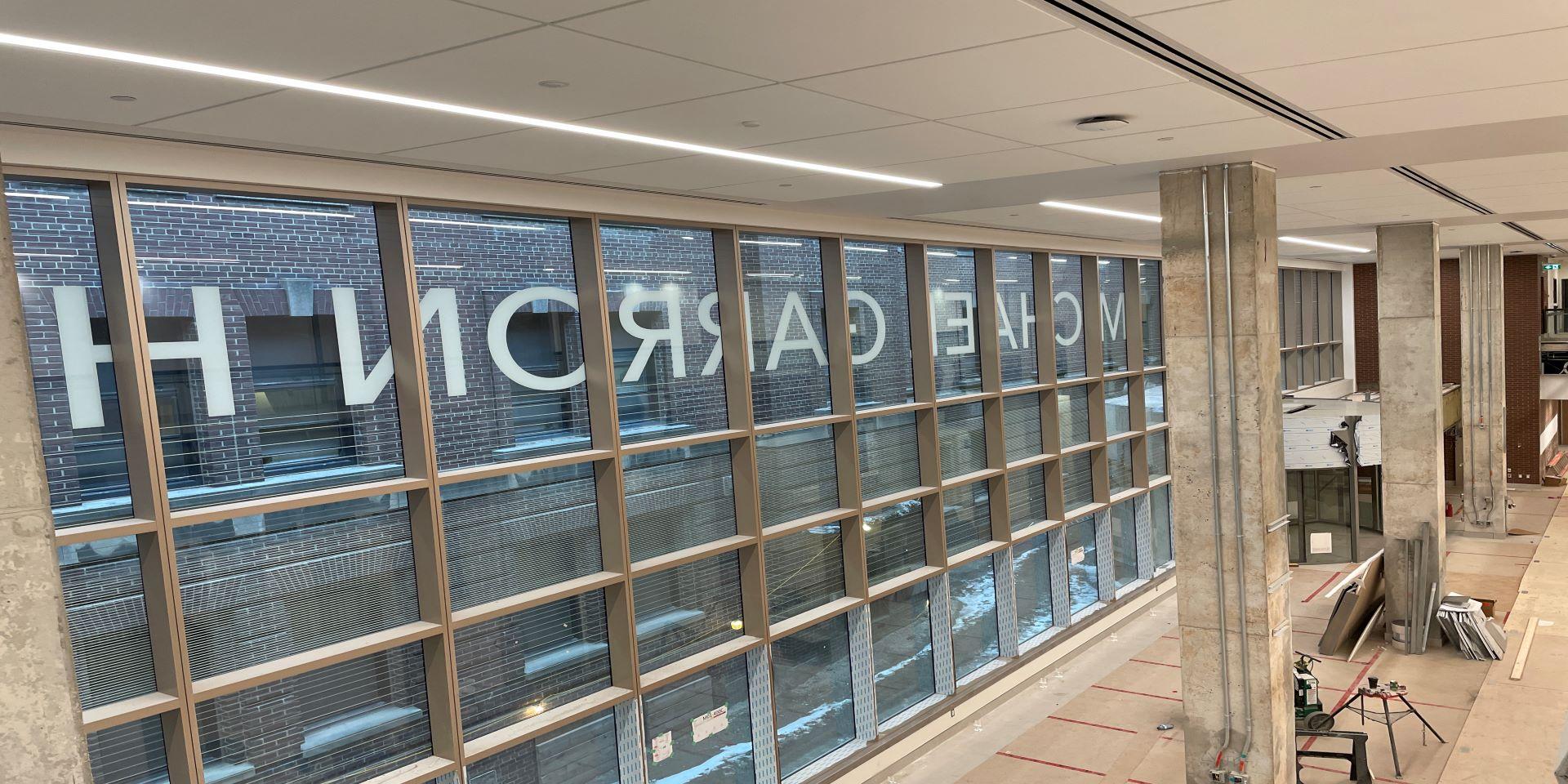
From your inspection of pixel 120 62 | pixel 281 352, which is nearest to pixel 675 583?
pixel 281 352

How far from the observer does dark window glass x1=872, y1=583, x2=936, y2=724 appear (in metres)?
Result: 10.4

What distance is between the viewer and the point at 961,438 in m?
11.8

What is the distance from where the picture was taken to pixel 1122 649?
44.7 feet

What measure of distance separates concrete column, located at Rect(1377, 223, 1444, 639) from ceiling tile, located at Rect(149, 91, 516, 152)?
488 inches

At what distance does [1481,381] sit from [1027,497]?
12.2 meters

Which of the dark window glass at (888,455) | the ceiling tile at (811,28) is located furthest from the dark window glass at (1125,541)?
the ceiling tile at (811,28)

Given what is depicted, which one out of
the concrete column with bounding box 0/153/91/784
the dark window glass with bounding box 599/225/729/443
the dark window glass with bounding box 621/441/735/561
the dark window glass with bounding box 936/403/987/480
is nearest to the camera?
the concrete column with bounding box 0/153/91/784

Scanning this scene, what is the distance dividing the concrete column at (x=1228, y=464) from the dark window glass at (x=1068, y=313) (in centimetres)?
560

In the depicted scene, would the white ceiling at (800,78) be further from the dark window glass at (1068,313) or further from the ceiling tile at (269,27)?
the dark window glass at (1068,313)

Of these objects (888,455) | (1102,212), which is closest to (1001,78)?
(888,455)

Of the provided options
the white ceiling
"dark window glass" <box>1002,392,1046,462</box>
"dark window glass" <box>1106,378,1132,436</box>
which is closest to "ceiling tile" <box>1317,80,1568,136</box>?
the white ceiling

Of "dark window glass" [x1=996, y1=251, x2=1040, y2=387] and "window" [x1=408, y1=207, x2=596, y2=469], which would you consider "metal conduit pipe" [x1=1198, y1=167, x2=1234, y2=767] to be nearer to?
"dark window glass" [x1=996, y1=251, x2=1040, y2=387]

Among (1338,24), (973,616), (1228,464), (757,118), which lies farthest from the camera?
(973,616)

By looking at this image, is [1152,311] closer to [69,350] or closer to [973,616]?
[973,616]
